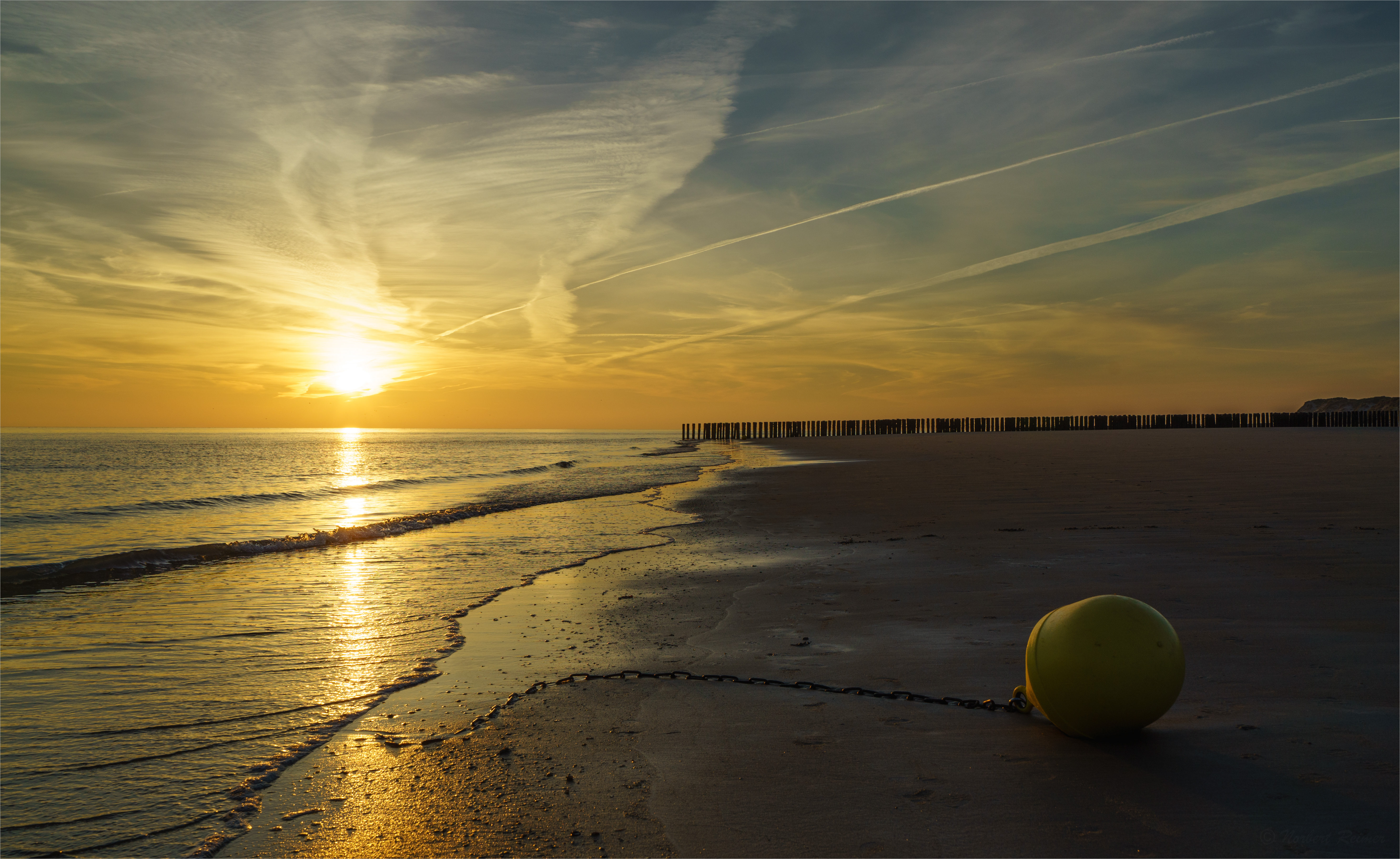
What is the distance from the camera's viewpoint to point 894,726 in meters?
4.54

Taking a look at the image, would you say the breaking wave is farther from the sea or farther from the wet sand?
the wet sand

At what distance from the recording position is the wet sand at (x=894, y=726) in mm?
3346

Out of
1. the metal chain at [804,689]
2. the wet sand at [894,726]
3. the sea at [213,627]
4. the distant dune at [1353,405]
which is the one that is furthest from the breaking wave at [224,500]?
the distant dune at [1353,405]

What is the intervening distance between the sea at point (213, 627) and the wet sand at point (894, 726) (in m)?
0.55

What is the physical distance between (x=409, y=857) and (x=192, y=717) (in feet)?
10.3

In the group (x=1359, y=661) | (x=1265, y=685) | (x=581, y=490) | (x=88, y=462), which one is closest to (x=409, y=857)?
(x=1265, y=685)

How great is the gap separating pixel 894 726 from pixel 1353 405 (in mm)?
172424

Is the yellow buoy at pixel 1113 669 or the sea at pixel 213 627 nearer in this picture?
the yellow buoy at pixel 1113 669

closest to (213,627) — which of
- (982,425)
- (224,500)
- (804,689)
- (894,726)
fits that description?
(804,689)

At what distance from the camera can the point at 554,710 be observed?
5152 mm

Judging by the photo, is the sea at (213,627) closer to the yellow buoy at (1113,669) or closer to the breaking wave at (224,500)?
the breaking wave at (224,500)

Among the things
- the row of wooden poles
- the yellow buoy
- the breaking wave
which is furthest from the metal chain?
the row of wooden poles

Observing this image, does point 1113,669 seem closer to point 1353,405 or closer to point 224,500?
point 224,500

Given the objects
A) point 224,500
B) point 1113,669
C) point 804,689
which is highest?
point 1113,669
